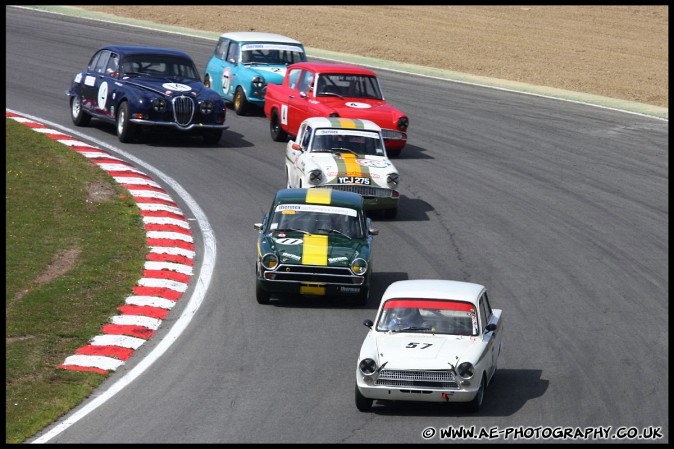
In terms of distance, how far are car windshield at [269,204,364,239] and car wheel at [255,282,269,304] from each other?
975 millimetres

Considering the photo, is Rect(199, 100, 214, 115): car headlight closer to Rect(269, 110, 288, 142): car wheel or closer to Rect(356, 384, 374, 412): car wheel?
Rect(269, 110, 288, 142): car wheel

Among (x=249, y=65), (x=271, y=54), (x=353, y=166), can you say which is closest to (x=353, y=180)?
(x=353, y=166)

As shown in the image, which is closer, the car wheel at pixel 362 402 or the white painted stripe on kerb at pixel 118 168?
the car wheel at pixel 362 402

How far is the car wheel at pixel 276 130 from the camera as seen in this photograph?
25655mm

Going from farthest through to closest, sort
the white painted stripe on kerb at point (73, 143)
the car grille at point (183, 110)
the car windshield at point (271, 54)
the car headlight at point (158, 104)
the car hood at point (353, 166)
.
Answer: the car windshield at point (271, 54)
the white painted stripe on kerb at point (73, 143)
the car grille at point (183, 110)
the car headlight at point (158, 104)
the car hood at point (353, 166)

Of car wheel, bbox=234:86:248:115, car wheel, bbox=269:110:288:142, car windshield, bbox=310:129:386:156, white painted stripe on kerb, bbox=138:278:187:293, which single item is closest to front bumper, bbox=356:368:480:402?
white painted stripe on kerb, bbox=138:278:187:293

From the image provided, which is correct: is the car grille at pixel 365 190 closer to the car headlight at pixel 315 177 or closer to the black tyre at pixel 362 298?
the car headlight at pixel 315 177

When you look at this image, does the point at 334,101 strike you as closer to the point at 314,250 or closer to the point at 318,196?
the point at 318,196

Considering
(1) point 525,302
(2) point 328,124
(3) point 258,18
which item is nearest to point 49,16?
(3) point 258,18

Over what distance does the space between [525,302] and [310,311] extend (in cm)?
297

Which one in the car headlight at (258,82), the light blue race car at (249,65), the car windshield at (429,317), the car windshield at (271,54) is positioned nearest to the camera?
Result: the car windshield at (429,317)

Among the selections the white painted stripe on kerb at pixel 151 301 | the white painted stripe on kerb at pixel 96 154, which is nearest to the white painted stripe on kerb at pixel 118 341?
the white painted stripe on kerb at pixel 151 301

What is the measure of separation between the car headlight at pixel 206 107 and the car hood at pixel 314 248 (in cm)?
837

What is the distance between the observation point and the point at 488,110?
1188 inches
